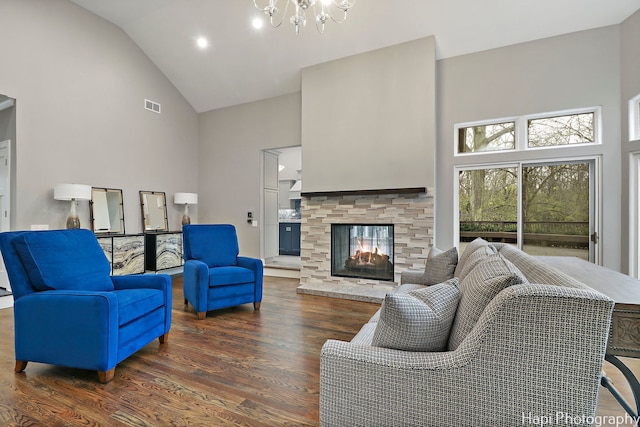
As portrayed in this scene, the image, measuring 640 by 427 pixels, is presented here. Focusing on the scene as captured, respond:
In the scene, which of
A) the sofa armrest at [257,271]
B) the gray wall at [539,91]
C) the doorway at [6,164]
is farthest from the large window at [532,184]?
the doorway at [6,164]

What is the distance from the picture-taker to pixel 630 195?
3.60 metres

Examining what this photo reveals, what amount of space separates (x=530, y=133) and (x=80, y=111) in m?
6.61

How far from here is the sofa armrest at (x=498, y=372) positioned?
1001 millimetres

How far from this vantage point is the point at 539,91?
4.10 meters

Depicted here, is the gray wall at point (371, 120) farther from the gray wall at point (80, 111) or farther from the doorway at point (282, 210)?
the gray wall at point (80, 111)

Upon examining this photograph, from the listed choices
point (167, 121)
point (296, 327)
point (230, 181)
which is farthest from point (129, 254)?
point (296, 327)

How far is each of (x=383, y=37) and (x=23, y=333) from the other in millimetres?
5086

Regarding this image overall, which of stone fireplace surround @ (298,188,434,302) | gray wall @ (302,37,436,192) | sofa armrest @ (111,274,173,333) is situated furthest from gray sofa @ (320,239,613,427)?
gray wall @ (302,37,436,192)

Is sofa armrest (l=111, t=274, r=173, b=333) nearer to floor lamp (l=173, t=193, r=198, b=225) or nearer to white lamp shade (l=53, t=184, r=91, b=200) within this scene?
white lamp shade (l=53, t=184, r=91, b=200)

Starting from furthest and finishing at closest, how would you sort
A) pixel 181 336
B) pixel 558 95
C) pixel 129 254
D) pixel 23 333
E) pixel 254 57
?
1. pixel 254 57
2. pixel 129 254
3. pixel 558 95
4. pixel 181 336
5. pixel 23 333

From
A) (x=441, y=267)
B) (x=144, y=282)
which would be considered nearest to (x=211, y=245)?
(x=144, y=282)

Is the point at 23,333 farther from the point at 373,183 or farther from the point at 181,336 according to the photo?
the point at 373,183

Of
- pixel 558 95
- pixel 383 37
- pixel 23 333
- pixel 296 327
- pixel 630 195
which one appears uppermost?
pixel 383 37

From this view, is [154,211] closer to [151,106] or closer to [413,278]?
[151,106]
